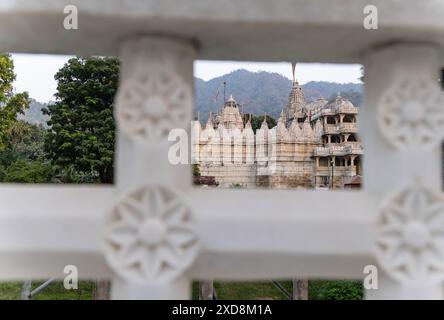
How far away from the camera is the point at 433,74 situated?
4.15 ft

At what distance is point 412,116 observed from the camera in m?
1.20

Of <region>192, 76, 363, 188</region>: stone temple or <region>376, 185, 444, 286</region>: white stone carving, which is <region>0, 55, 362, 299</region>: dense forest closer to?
<region>376, 185, 444, 286</region>: white stone carving

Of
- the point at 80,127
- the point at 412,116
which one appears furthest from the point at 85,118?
the point at 412,116

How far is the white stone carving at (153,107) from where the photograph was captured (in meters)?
1.17

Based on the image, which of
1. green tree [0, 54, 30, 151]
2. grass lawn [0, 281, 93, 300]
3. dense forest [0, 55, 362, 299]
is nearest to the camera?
grass lawn [0, 281, 93, 300]

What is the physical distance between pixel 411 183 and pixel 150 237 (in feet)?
2.69

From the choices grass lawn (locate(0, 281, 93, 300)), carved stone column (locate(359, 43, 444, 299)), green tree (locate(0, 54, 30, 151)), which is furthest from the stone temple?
carved stone column (locate(359, 43, 444, 299))

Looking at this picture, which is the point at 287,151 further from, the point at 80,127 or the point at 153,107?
the point at 153,107

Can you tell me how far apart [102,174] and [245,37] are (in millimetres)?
6434

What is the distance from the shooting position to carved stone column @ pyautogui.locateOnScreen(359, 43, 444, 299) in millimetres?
1199

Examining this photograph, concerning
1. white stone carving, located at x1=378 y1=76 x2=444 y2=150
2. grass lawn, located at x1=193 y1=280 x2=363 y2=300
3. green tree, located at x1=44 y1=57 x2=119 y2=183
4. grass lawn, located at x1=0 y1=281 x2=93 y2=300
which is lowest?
grass lawn, located at x1=193 y1=280 x2=363 y2=300

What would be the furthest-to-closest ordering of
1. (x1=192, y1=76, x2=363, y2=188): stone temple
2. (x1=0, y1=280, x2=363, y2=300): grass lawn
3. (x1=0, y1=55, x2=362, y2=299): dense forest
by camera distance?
(x1=192, y1=76, x2=363, y2=188): stone temple → (x1=0, y1=55, x2=362, y2=299): dense forest → (x1=0, y1=280, x2=363, y2=300): grass lawn

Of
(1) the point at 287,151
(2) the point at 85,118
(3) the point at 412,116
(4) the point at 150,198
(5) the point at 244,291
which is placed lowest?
(5) the point at 244,291
